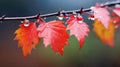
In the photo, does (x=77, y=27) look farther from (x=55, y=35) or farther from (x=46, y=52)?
(x=46, y=52)

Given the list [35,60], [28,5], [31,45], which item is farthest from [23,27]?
[28,5]

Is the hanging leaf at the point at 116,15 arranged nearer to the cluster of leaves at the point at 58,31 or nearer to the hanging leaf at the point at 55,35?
the cluster of leaves at the point at 58,31

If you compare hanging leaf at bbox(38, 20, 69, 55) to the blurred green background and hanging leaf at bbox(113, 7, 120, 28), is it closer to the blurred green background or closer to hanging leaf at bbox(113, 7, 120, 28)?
hanging leaf at bbox(113, 7, 120, 28)

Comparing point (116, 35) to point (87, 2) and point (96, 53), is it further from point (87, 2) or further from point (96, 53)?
point (87, 2)

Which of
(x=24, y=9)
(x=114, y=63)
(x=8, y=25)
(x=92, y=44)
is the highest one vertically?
(x=24, y=9)

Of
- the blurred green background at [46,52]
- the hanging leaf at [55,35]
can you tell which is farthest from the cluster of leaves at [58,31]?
the blurred green background at [46,52]
